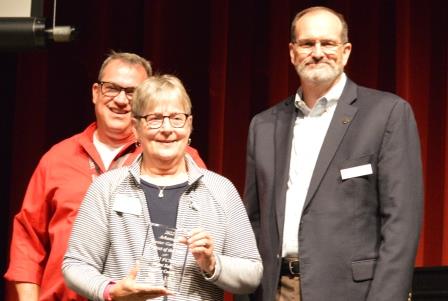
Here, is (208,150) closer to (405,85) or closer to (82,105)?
(82,105)

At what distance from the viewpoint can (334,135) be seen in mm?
2518

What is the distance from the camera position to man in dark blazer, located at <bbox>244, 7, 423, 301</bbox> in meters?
2.39

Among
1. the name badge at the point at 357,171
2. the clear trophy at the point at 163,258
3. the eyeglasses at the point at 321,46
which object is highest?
the eyeglasses at the point at 321,46

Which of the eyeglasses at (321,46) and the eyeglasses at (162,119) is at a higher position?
the eyeglasses at (321,46)

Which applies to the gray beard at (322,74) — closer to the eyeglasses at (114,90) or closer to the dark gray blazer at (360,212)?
the dark gray blazer at (360,212)

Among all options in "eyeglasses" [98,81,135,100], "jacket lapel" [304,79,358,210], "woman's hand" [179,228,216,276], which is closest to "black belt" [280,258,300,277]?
"jacket lapel" [304,79,358,210]

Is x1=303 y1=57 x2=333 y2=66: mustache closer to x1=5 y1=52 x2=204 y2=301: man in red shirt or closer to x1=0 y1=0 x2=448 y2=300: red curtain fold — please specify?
x1=5 y1=52 x2=204 y2=301: man in red shirt

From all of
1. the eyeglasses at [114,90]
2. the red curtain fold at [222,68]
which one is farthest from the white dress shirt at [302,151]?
the red curtain fold at [222,68]

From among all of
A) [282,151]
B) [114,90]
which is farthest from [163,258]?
[114,90]

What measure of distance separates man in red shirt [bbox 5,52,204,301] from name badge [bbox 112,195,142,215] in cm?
41

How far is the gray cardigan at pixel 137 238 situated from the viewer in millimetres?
2223

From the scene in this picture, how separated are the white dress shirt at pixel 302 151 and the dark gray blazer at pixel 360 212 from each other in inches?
0.9

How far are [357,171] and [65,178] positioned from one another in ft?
3.13

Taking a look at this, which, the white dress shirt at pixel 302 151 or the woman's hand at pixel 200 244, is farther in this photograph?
the white dress shirt at pixel 302 151
